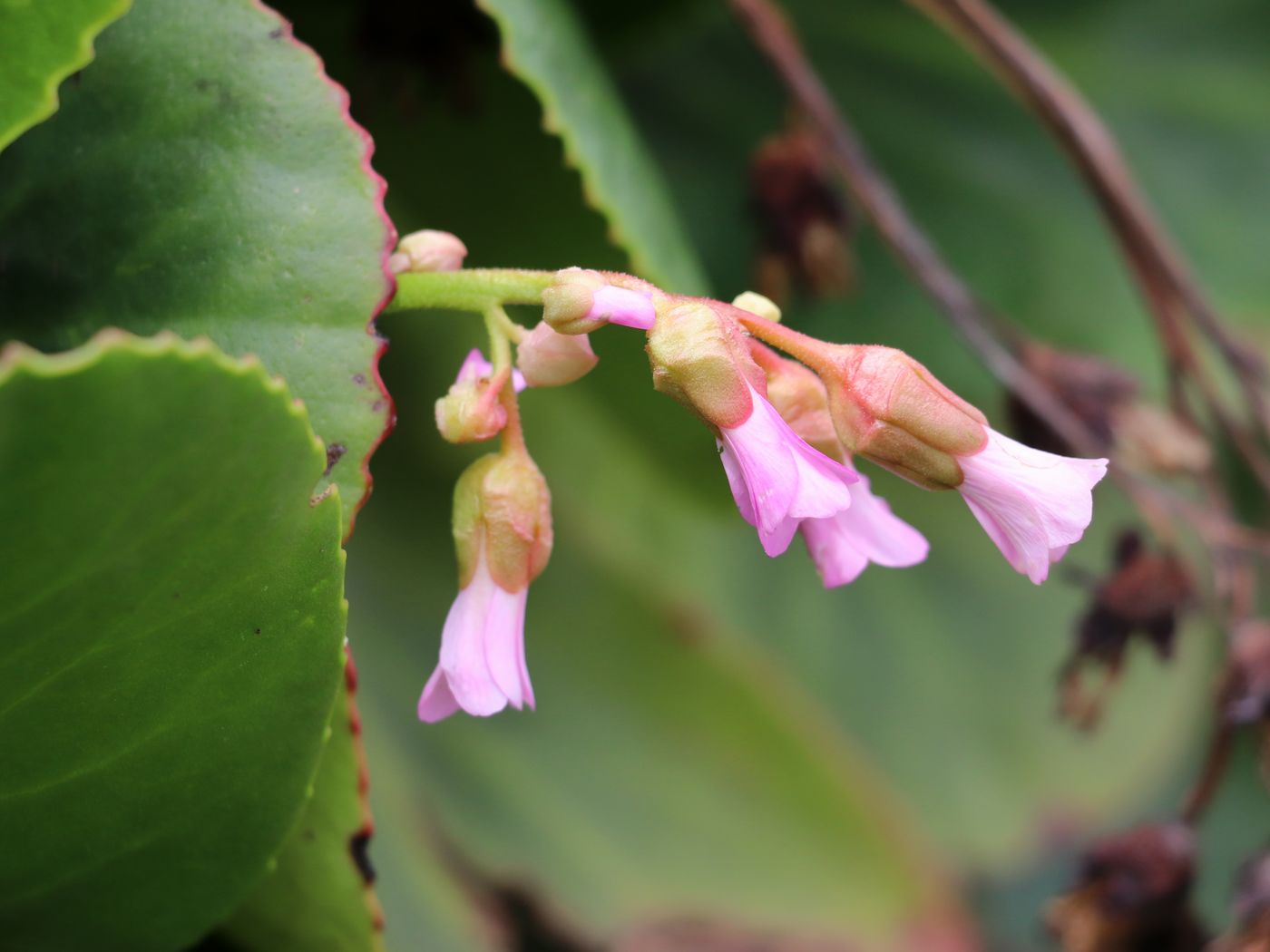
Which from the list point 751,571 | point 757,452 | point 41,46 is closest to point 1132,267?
point 751,571

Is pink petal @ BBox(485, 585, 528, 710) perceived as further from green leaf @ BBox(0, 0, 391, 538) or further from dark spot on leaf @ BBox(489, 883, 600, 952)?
dark spot on leaf @ BBox(489, 883, 600, 952)

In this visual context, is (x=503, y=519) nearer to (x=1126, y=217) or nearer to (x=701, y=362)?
(x=701, y=362)

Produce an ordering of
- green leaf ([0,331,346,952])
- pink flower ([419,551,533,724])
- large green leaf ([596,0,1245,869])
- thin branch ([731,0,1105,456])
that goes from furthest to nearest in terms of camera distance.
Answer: large green leaf ([596,0,1245,869]) < thin branch ([731,0,1105,456]) < pink flower ([419,551,533,724]) < green leaf ([0,331,346,952])

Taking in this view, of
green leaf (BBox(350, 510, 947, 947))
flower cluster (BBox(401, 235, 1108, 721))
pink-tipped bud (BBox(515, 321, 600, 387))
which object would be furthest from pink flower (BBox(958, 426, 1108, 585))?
green leaf (BBox(350, 510, 947, 947))

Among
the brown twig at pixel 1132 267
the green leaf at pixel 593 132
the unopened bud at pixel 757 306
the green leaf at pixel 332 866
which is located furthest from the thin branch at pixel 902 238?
the green leaf at pixel 332 866

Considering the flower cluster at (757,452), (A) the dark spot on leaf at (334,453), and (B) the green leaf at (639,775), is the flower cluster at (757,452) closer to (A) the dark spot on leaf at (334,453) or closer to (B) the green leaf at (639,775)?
(A) the dark spot on leaf at (334,453)

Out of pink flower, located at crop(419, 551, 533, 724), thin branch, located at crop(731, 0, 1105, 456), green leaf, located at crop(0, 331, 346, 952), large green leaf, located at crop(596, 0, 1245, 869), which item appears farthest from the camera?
large green leaf, located at crop(596, 0, 1245, 869)

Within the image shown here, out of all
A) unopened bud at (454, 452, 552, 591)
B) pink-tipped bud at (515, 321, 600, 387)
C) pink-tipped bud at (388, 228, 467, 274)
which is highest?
pink-tipped bud at (515, 321, 600, 387)
